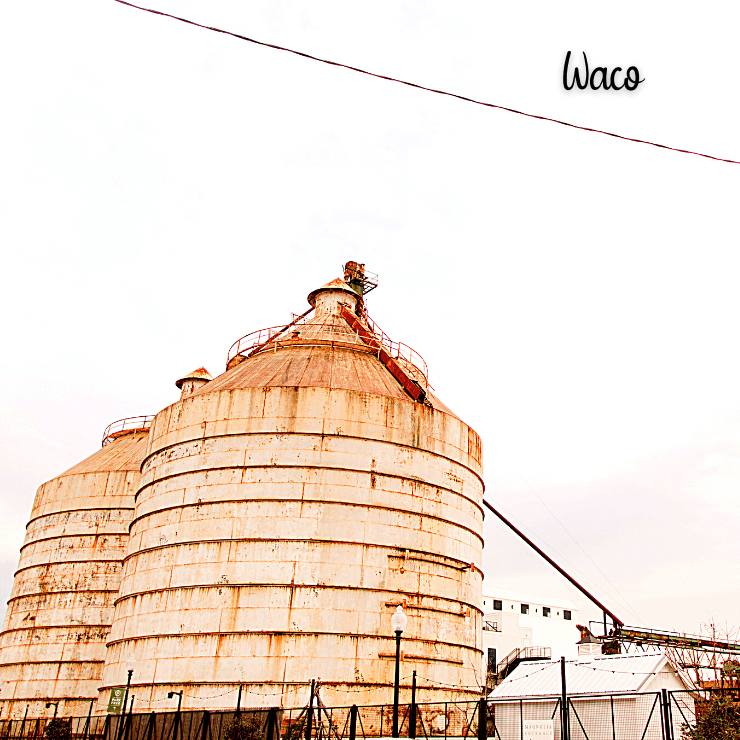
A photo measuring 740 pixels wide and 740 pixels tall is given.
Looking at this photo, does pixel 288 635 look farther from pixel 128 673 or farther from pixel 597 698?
pixel 597 698

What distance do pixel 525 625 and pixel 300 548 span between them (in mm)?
48594

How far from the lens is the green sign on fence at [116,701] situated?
25.4m

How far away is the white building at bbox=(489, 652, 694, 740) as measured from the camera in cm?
2175

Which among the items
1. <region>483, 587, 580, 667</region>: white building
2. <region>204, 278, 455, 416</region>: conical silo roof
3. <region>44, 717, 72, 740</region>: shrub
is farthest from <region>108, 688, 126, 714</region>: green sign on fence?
<region>483, 587, 580, 667</region>: white building

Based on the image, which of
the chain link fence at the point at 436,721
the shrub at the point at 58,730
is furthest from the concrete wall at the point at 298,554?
the shrub at the point at 58,730

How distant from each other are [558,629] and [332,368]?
51502 mm

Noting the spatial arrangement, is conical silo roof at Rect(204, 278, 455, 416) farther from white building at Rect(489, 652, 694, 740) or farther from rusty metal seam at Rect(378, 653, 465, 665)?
white building at Rect(489, 652, 694, 740)

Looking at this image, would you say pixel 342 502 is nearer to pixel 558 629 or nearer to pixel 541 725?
pixel 541 725

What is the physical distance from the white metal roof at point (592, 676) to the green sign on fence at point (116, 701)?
42.6ft

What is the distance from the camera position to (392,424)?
28250 mm

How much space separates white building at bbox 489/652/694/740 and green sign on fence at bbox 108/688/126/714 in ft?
41.6

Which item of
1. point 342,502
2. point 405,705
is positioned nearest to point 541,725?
point 405,705

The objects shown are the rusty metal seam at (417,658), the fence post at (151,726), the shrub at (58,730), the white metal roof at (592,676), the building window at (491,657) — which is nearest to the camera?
the fence post at (151,726)

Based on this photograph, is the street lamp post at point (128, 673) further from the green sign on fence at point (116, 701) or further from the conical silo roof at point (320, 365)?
the conical silo roof at point (320, 365)
